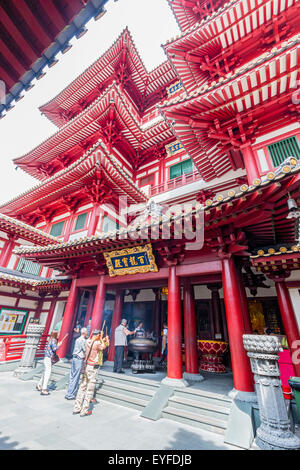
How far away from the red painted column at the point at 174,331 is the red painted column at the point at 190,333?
104 cm

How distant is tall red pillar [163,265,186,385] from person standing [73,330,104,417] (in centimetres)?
188

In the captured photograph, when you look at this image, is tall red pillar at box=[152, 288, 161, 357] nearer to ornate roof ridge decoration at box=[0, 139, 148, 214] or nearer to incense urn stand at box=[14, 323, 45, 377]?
incense urn stand at box=[14, 323, 45, 377]

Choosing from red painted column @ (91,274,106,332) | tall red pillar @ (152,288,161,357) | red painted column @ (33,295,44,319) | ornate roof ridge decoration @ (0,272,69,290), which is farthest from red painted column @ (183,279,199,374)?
red painted column @ (33,295,44,319)

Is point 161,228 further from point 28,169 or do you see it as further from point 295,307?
point 28,169

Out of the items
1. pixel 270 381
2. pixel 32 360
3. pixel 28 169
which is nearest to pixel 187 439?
pixel 270 381

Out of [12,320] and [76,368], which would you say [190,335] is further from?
[12,320]

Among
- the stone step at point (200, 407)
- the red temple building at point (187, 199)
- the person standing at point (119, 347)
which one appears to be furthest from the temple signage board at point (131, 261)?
the stone step at point (200, 407)

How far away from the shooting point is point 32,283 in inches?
456

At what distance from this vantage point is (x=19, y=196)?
12.9 m

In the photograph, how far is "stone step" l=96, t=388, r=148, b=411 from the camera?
481 centimetres

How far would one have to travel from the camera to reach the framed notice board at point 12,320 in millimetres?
11352

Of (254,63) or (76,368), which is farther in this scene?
(254,63)

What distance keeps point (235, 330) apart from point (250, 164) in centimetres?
505

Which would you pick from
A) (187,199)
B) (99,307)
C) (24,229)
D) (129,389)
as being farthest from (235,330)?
(24,229)
